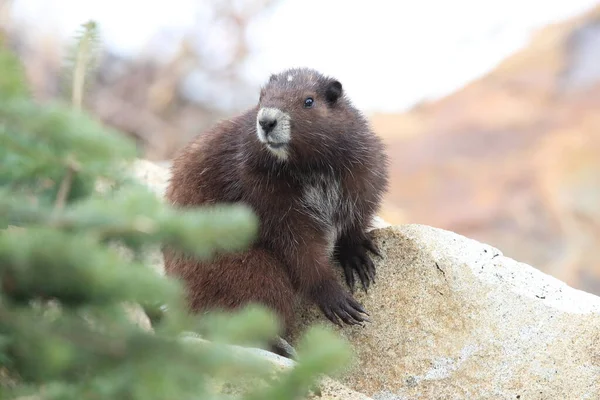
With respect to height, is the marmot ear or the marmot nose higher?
the marmot ear

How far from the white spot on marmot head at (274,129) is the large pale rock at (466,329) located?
79 cm

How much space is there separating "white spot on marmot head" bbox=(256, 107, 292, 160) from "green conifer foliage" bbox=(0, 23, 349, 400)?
2106 mm

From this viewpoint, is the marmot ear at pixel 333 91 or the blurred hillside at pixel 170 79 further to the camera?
the blurred hillside at pixel 170 79

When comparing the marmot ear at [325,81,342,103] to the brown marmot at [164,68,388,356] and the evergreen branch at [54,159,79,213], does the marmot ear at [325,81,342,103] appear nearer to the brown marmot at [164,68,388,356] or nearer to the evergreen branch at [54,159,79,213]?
the brown marmot at [164,68,388,356]

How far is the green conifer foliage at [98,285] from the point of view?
1.46 m

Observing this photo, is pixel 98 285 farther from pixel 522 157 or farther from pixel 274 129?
pixel 522 157

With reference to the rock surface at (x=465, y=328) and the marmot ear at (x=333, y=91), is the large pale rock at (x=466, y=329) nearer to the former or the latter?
the rock surface at (x=465, y=328)

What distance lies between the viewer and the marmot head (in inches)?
150

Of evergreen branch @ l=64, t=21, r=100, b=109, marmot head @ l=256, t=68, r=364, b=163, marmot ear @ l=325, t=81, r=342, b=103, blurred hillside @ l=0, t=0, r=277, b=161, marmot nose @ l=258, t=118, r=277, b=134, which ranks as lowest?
evergreen branch @ l=64, t=21, r=100, b=109

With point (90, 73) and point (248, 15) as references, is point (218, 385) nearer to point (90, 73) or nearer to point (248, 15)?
point (90, 73)

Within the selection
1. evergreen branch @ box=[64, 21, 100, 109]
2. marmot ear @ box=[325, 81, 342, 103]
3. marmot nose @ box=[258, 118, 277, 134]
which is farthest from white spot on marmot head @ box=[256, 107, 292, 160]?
evergreen branch @ box=[64, 21, 100, 109]

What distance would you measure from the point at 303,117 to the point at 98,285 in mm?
2549

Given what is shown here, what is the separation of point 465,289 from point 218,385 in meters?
1.65

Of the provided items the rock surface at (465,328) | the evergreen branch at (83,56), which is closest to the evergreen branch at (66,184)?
the evergreen branch at (83,56)
